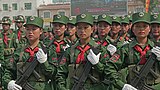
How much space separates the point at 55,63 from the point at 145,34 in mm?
1464

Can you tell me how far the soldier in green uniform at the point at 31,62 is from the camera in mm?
5137

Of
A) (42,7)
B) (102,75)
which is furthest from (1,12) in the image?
(102,75)

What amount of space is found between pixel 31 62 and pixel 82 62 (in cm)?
77

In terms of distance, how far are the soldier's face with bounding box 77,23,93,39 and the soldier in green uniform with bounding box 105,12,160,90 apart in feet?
1.89

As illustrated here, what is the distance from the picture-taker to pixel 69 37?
8594mm

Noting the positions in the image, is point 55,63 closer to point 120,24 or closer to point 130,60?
point 130,60

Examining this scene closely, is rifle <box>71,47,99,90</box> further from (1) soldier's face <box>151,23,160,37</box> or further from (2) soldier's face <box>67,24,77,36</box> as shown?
(2) soldier's face <box>67,24,77,36</box>

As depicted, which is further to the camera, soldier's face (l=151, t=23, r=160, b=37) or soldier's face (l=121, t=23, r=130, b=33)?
soldier's face (l=121, t=23, r=130, b=33)

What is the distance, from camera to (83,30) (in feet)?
17.2

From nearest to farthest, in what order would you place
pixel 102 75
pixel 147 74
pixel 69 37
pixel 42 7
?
pixel 147 74 → pixel 102 75 → pixel 69 37 → pixel 42 7

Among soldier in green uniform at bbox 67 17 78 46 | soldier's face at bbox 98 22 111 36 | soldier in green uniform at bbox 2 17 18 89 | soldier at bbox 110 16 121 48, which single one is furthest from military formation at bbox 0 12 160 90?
soldier in green uniform at bbox 2 17 18 89

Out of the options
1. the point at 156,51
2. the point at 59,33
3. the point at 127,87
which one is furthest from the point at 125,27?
the point at 127,87

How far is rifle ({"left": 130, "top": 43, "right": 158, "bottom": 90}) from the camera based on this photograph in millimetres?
4594

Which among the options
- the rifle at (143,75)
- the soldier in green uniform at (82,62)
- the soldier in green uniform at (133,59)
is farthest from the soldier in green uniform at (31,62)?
the rifle at (143,75)
